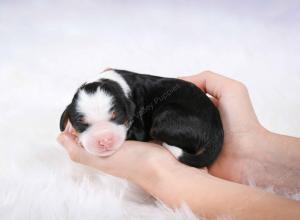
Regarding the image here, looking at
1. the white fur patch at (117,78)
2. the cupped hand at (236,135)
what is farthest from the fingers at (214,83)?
the white fur patch at (117,78)

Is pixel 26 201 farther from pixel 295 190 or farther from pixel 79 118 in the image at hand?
pixel 295 190

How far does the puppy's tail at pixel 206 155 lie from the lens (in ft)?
7.34

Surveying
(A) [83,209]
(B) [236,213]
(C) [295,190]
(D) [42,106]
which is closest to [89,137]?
(A) [83,209]

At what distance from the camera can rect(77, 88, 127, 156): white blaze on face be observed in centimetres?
209

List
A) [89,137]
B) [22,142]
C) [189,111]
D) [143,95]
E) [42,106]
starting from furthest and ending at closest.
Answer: [42,106]
[22,142]
[143,95]
[189,111]
[89,137]

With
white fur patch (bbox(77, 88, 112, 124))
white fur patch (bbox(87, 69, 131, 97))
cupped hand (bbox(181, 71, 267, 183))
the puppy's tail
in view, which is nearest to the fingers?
cupped hand (bbox(181, 71, 267, 183))

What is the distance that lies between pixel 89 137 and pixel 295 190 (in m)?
0.95

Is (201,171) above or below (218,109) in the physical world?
below

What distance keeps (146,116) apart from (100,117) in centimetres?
31

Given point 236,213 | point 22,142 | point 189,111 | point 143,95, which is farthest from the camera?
point 22,142

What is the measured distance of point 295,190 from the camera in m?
2.33

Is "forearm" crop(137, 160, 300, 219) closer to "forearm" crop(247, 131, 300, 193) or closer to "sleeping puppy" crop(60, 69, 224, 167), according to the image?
"sleeping puppy" crop(60, 69, 224, 167)

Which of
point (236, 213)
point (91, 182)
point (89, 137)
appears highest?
point (89, 137)

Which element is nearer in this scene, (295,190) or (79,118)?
(79,118)
